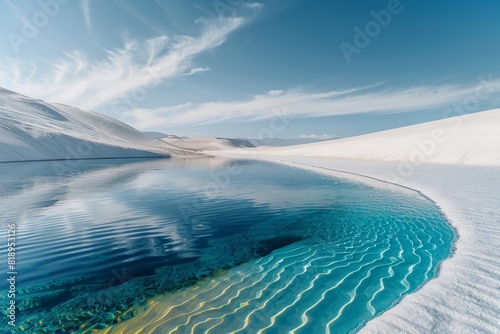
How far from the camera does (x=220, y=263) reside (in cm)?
728

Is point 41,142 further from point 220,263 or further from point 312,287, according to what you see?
point 312,287

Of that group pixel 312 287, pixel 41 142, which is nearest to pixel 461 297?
pixel 312 287

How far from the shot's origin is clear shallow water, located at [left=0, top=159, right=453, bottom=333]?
4.84m

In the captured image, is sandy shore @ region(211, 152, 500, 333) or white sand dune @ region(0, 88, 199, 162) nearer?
sandy shore @ region(211, 152, 500, 333)

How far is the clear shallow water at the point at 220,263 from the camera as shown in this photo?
4.84 metres

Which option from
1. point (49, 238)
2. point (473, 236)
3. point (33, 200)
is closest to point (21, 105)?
point (33, 200)

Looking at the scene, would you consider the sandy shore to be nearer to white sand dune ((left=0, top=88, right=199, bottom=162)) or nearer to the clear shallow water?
the clear shallow water

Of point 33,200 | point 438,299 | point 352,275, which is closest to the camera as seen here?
point 438,299

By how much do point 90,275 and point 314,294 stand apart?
18.3 feet

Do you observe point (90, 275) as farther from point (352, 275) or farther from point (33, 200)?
point (33, 200)

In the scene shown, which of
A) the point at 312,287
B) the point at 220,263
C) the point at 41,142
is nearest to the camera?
the point at 312,287

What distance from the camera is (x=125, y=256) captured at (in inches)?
298

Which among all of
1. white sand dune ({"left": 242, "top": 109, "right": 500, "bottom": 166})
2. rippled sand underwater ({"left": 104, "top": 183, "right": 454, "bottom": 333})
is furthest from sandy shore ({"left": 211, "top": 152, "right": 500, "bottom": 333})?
white sand dune ({"left": 242, "top": 109, "right": 500, "bottom": 166})

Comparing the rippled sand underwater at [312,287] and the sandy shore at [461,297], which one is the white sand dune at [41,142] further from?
the sandy shore at [461,297]
